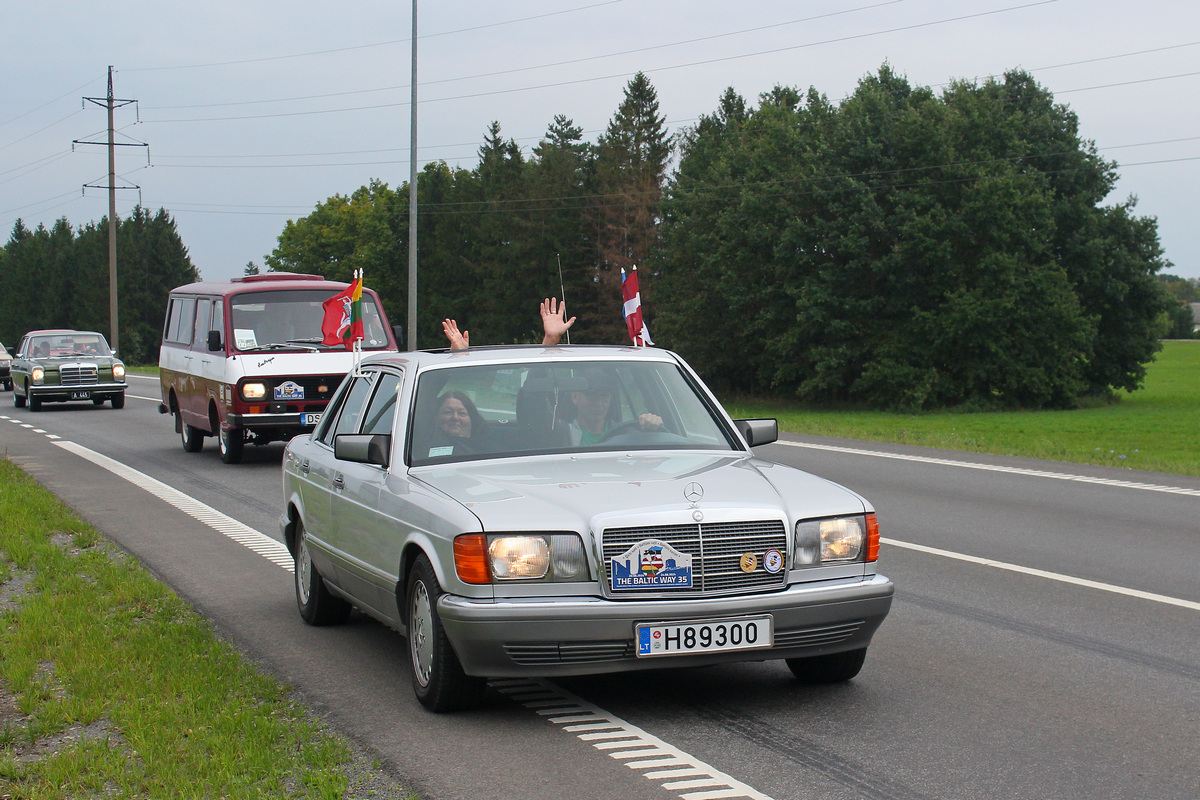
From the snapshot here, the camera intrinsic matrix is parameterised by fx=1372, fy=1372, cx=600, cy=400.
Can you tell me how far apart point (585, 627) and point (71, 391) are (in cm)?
2864

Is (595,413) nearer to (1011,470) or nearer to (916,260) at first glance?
(1011,470)

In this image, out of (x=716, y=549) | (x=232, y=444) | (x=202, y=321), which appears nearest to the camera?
(x=716, y=549)

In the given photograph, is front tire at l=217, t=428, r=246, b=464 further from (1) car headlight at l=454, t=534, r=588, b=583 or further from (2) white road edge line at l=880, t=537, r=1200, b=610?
(1) car headlight at l=454, t=534, r=588, b=583

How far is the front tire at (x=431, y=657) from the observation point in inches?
212

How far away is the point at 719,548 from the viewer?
519 centimetres

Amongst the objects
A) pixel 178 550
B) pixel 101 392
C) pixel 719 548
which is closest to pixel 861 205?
pixel 101 392

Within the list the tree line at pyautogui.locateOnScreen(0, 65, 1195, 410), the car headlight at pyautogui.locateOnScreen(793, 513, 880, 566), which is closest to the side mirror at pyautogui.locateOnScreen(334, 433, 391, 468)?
the car headlight at pyautogui.locateOnScreen(793, 513, 880, 566)

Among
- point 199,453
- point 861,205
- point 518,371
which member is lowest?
point 199,453

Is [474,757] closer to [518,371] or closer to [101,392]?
[518,371]

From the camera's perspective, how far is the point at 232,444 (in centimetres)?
1728

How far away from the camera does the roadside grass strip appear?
14.8 ft

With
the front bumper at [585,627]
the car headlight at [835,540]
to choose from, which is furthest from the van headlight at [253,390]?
the car headlight at [835,540]

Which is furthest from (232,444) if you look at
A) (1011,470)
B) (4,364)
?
(4,364)

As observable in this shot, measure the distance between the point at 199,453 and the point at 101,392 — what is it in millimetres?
13127
